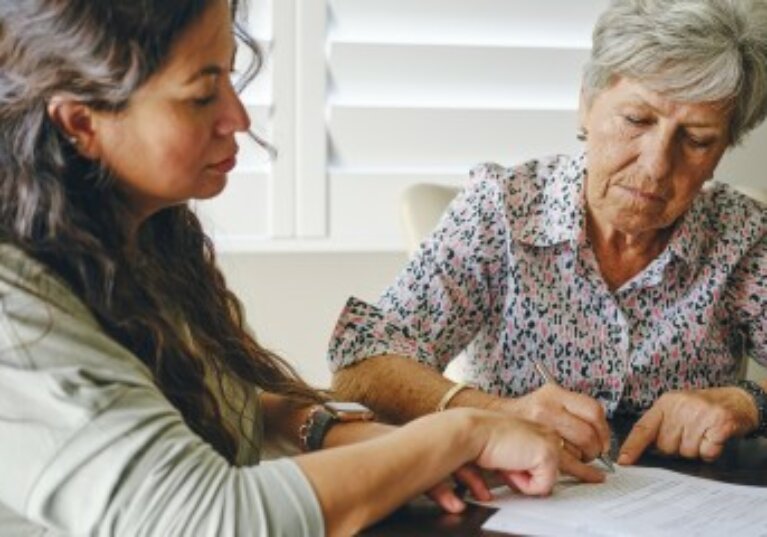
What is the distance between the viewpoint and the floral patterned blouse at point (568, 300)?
165 cm

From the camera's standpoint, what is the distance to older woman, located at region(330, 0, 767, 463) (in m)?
1.53

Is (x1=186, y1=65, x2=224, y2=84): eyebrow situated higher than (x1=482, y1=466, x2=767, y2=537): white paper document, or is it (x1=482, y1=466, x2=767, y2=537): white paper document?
(x1=186, y1=65, x2=224, y2=84): eyebrow

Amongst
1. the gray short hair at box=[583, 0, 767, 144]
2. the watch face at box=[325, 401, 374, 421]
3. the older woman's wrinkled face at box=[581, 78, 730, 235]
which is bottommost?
the watch face at box=[325, 401, 374, 421]

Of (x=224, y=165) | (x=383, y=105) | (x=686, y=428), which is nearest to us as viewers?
(x=224, y=165)

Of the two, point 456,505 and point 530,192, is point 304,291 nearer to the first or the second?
point 530,192

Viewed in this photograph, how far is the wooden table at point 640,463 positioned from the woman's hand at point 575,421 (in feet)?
0.37

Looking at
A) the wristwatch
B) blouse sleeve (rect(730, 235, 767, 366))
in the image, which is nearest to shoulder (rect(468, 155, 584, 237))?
blouse sleeve (rect(730, 235, 767, 366))

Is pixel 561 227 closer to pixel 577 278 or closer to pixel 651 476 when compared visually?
pixel 577 278

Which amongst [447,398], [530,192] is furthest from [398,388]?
[530,192]

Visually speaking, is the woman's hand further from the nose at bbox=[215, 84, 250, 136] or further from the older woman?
the nose at bbox=[215, 84, 250, 136]

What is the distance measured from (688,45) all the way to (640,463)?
1.78 feet

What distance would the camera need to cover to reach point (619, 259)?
1.70 meters

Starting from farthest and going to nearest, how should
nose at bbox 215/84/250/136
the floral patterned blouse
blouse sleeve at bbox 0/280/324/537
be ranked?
the floral patterned blouse
nose at bbox 215/84/250/136
blouse sleeve at bbox 0/280/324/537

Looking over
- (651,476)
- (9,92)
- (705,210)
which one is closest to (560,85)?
(705,210)
